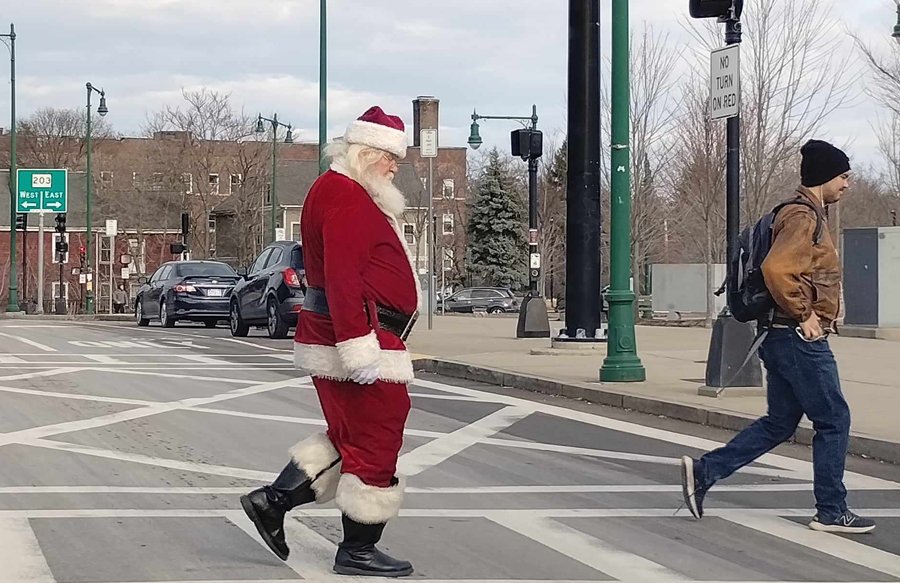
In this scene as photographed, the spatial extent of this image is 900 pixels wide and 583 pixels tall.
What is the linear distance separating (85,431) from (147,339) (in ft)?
43.9

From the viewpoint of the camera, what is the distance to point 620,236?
13766 millimetres

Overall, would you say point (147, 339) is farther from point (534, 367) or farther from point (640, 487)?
point (640, 487)

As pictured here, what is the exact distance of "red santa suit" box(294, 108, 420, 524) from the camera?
524cm

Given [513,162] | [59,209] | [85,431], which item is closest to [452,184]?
[513,162]

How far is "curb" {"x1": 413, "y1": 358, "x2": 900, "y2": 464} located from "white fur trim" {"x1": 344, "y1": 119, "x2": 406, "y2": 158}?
5.19 meters

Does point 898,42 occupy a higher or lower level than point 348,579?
higher

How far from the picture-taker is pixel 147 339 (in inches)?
922

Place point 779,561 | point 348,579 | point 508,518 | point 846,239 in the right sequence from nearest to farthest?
1. point 348,579
2. point 779,561
3. point 508,518
4. point 846,239

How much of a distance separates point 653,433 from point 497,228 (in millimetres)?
65058

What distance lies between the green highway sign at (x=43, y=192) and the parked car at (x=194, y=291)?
21699mm

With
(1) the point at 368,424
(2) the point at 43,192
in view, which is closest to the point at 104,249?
(2) the point at 43,192

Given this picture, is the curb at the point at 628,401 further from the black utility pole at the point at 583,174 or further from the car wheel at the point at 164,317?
the car wheel at the point at 164,317

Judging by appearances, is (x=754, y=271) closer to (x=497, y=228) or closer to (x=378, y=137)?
(x=378, y=137)

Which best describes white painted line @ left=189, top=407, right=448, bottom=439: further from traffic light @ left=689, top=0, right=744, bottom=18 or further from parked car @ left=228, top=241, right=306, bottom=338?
parked car @ left=228, top=241, right=306, bottom=338
